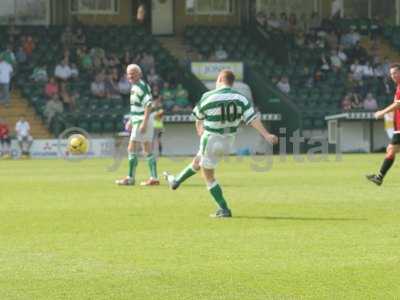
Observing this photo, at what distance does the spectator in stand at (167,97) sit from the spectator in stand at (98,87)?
209 cm

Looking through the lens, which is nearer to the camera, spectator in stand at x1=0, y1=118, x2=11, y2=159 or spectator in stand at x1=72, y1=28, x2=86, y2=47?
spectator in stand at x1=0, y1=118, x2=11, y2=159

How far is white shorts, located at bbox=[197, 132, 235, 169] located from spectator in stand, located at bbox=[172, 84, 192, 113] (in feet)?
82.2

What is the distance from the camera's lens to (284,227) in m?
12.9

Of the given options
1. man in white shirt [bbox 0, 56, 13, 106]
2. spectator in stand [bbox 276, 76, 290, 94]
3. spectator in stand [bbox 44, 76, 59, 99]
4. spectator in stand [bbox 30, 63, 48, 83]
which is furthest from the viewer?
spectator in stand [bbox 276, 76, 290, 94]

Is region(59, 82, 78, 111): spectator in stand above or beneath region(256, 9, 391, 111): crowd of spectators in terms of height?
beneath

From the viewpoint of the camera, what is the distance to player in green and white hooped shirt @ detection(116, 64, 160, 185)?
19.8 meters

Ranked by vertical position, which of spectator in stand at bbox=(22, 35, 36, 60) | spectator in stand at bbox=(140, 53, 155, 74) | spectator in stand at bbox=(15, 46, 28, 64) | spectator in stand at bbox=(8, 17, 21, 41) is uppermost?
spectator in stand at bbox=(8, 17, 21, 41)

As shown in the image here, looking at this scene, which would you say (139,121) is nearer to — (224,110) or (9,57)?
(224,110)

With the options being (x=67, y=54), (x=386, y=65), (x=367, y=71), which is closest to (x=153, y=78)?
→ (x=67, y=54)

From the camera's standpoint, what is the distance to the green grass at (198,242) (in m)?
8.94

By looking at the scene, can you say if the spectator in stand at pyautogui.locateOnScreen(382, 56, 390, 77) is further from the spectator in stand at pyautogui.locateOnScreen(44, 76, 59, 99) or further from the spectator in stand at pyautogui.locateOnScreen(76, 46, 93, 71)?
the spectator in stand at pyautogui.locateOnScreen(44, 76, 59, 99)

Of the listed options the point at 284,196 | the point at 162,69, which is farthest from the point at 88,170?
the point at 162,69

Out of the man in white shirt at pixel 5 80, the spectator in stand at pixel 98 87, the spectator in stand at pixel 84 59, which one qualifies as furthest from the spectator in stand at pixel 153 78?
the man in white shirt at pixel 5 80

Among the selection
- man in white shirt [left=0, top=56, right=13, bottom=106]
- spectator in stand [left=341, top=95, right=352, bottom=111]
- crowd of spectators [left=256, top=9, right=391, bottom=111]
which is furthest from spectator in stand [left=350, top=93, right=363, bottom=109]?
man in white shirt [left=0, top=56, right=13, bottom=106]
